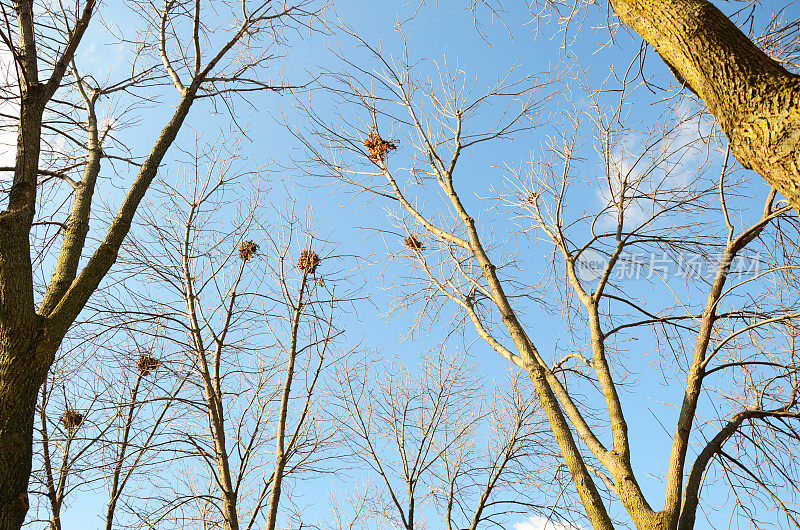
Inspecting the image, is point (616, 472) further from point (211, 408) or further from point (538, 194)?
point (211, 408)

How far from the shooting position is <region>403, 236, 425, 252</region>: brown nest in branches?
4.94m

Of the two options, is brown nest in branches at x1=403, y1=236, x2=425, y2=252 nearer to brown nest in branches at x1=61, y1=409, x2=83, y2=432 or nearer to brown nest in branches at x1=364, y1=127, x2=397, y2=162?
brown nest in branches at x1=364, y1=127, x2=397, y2=162

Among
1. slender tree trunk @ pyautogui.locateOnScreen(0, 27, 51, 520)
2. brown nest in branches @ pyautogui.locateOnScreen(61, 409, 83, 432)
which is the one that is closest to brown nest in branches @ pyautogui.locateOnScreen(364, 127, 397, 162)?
slender tree trunk @ pyautogui.locateOnScreen(0, 27, 51, 520)

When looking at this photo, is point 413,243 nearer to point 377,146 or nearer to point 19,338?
point 377,146

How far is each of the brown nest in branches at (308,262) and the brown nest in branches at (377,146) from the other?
3.86ft

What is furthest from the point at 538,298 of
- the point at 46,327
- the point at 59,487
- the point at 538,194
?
the point at 59,487

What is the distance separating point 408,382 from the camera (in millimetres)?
7812

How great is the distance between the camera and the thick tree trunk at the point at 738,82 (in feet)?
5.88

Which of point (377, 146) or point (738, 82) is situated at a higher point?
point (377, 146)

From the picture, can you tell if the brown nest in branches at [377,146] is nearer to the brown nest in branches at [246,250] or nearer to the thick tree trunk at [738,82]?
the brown nest in branches at [246,250]

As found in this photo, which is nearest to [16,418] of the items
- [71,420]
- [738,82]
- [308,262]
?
[738,82]

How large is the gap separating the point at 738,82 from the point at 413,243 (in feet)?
10.6

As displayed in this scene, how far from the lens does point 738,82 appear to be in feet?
6.34

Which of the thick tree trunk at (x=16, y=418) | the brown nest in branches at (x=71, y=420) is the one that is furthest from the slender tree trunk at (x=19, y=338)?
the brown nest in branches at (x=71, y=420)
